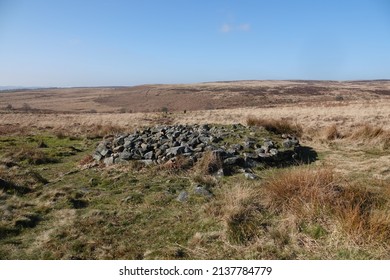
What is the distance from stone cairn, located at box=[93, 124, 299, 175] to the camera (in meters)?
9.49

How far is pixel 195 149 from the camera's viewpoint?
10.1 metres

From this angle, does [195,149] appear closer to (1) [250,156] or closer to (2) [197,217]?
(1) [250,156]

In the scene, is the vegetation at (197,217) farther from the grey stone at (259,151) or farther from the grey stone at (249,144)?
the grey stone at (249,144)

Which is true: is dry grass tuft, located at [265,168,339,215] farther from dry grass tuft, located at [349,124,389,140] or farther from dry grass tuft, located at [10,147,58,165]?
dry grass tuft, located at [10,147,58,165]

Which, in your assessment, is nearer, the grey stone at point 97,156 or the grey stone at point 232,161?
the grey stone at point 232,161

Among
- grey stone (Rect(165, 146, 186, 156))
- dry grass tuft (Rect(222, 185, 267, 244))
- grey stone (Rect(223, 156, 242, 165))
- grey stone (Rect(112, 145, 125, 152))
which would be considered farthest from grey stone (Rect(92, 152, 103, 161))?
dry grass tuft (Rect(222, 185, 267, 244))

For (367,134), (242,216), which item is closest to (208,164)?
(242,216)

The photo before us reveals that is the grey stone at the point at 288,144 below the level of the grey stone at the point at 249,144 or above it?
below

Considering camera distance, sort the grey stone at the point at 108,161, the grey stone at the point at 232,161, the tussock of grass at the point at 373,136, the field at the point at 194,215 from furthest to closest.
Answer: the tussock of grass at the point at 373,136 < the grey stone at the point at 108,161 < the grey stone at the point at 232,161 < the field at the point at 194,215

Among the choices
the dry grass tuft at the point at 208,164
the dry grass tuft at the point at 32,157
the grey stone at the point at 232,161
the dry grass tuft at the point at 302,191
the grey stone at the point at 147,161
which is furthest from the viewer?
the dry grass tuft at the point at 32,157

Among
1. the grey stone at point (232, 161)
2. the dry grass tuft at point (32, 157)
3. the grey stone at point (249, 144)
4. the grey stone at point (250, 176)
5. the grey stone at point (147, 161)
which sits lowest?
the dry grass tuft at point (32, 157)

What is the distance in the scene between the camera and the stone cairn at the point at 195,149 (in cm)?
949

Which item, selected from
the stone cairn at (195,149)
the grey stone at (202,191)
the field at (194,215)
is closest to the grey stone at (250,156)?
the stone cairn at (195,149)
